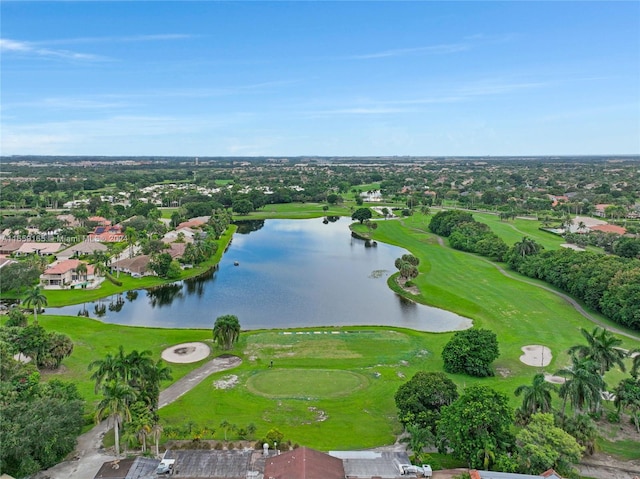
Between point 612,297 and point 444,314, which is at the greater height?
point 612,297

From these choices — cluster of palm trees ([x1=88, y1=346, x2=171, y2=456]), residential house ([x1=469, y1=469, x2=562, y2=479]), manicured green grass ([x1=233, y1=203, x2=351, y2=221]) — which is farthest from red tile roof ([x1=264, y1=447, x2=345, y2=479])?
manicured green grass ([x1=233, y1=203, x2=351, y2=221])

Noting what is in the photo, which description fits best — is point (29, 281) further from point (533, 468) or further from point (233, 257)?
point (533, 468)

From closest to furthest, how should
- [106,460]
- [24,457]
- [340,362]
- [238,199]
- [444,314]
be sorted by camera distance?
[24,457] < [106,460] < [340,362] < [444,314] < [238,199]

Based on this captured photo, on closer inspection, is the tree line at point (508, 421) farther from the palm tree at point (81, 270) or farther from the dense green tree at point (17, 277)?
the dense green tree at point (17, 277)

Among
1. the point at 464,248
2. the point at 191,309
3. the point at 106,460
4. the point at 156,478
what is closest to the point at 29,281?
the point at 191,309

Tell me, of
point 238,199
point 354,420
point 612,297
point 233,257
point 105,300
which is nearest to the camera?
point 354,420

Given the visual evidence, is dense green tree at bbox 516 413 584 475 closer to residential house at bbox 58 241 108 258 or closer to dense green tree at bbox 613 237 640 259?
dense green tree at bbox 613 237 640 259

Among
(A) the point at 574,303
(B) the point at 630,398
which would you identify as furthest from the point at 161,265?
(B) the point at 630,398
